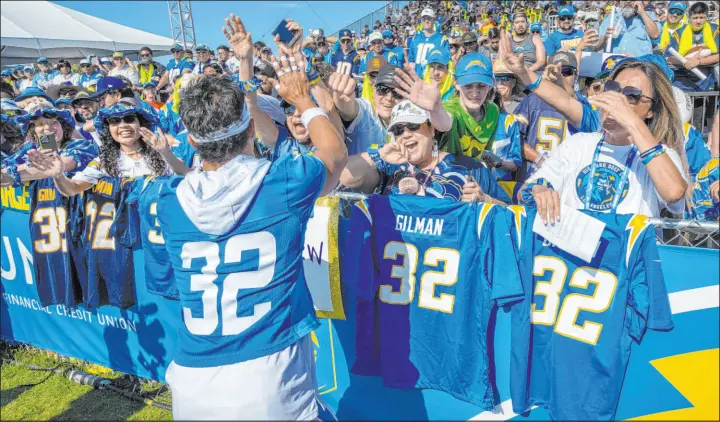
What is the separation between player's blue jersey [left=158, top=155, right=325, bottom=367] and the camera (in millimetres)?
2164

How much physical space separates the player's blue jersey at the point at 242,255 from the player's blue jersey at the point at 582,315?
1380 millimetres

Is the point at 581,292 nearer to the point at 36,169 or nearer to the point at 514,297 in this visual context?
the point at 514,297

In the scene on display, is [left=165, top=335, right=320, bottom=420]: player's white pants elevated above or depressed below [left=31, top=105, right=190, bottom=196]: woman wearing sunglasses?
below

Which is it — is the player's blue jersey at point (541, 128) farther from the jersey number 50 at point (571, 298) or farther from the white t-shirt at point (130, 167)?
the white t-shirt at point (130, 167)

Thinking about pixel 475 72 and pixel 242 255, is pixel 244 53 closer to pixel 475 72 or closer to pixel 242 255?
pixel 242 255

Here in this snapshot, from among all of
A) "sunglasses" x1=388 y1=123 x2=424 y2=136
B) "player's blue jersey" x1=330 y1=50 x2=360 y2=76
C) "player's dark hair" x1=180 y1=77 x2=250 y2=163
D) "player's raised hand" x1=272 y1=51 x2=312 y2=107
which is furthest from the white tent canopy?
"player's dark hair" x1=180 y1=77 x2=250 y2=163

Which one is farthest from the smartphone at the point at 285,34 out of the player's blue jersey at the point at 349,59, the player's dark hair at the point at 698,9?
the player's blue jersey at the point at 349,59

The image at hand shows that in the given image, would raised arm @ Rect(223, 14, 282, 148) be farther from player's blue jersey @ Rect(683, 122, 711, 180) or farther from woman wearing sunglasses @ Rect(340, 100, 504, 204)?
→ player's blue jersey @ Rect(683, 122, 711, 180)

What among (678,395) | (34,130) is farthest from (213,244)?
(34,130)

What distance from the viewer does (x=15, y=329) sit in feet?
16.8

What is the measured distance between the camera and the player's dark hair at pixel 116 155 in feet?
13.8

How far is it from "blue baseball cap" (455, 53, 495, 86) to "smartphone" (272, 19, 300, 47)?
65.8 inches

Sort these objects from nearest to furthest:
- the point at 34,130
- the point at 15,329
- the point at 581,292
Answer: the point at 581,292 < the point at 34,130 < the point at 15,329

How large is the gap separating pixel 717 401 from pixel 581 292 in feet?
2.65
